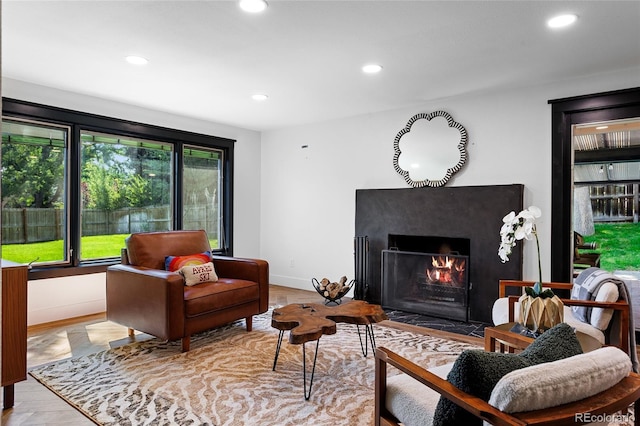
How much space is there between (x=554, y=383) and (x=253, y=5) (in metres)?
2.32

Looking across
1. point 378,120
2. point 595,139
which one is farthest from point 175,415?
point 595,139

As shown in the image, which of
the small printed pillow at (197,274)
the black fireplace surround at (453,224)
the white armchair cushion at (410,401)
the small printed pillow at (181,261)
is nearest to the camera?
the white armchair cushion at (410,401)

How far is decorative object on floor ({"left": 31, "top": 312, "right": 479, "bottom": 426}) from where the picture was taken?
2240 millimetres

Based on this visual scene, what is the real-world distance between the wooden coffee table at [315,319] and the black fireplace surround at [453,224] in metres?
1.62

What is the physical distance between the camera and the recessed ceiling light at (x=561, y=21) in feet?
8.07

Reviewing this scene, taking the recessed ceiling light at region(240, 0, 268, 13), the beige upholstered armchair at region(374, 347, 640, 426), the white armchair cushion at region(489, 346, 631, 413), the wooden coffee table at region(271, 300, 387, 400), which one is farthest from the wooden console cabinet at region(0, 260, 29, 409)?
the white armchair cushion at region(489, 346, 631, 413)

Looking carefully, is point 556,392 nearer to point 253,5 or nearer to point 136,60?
point 253,5

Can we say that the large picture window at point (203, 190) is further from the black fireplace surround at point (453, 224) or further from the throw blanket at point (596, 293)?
the throw blanket at point (596, 293)

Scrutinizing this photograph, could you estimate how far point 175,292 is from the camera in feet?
9.88

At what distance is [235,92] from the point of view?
13.3 feet

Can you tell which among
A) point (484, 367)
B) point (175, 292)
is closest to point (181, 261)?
point (175, 292)

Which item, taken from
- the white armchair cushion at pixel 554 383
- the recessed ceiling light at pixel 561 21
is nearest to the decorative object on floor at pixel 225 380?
the white armchair cushion at pixel 554 383

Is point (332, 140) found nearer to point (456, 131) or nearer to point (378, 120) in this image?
point (378, 120)

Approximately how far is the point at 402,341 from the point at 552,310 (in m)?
1.50
